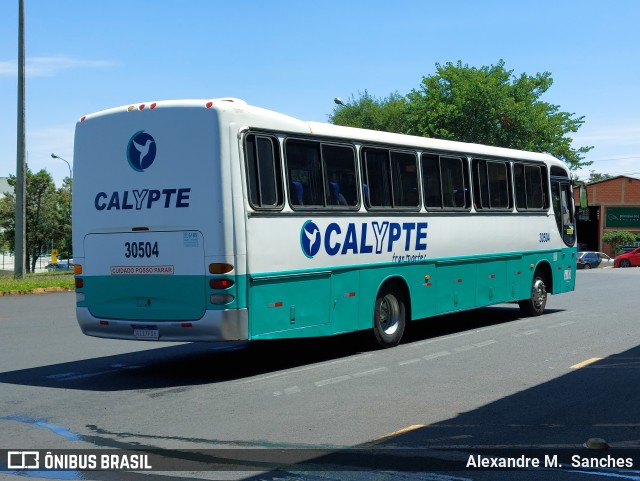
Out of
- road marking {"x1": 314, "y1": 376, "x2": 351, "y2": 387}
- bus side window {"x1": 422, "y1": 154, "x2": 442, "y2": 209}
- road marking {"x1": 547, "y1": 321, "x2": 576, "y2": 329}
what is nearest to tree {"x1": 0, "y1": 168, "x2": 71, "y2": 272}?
road marking {"x1": 547, "y1": 321, "x2": 576, "y2": 329}

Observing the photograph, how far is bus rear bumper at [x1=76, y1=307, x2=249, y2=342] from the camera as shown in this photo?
10641 mm

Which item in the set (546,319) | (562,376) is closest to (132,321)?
(562,376)

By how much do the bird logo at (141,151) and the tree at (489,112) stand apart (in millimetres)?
42906

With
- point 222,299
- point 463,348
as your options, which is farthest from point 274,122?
point 463,348

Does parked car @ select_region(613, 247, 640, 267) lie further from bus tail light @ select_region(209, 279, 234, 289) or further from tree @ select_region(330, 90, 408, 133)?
bus tail light @ select_region(209, 279, 234, 289)

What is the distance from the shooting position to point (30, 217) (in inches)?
2643

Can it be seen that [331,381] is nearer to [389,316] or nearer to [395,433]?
[395,433]

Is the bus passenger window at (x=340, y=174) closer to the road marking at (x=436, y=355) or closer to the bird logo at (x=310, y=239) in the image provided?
the bird logo at (x=310, y=239)

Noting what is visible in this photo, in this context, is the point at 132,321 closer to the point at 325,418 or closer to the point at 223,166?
the point at 223,166

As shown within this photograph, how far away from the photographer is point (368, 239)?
13133 mm

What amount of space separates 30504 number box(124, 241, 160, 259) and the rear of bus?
1 cm

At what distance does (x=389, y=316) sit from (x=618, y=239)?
6851 cm

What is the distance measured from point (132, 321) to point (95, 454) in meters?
4.16

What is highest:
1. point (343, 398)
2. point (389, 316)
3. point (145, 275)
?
point (145, 275)
